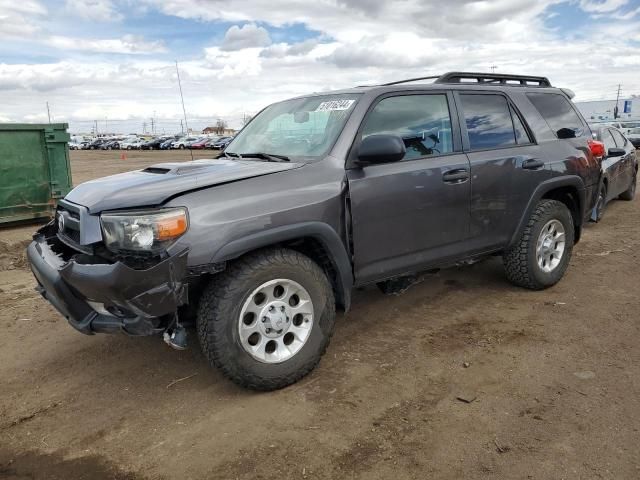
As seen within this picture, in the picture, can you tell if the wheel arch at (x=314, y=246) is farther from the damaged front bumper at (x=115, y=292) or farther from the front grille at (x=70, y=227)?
the front grille at (x=70, y=227)

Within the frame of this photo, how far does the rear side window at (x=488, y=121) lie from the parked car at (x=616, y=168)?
4.34 meters

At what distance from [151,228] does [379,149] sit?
147 centimetres

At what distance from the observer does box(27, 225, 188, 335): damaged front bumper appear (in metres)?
2.73

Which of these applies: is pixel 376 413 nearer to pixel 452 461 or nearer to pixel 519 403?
pixel 452 461

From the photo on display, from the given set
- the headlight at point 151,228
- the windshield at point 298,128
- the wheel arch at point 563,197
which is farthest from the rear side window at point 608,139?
the headlight at point 151,228

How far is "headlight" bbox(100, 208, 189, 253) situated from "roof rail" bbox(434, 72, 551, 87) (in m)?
2.64

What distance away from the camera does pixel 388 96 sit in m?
3.88

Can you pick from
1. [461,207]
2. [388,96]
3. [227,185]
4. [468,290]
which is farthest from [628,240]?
[227,185]

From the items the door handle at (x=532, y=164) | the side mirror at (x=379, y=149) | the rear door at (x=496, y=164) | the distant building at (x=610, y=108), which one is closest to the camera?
the side mirror at (x=379, y=149)

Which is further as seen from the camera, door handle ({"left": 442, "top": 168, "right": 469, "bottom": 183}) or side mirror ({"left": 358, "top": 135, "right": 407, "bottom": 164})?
door handle ({"left": 442, "top": 168, "right": 469, "bottom": 183})

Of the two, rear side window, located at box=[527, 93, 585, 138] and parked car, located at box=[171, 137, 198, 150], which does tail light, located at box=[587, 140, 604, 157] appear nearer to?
rear side window, located at box=[527, 93, 585, 138]

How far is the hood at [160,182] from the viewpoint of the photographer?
295 centimetres

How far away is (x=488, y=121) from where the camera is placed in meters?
4.50

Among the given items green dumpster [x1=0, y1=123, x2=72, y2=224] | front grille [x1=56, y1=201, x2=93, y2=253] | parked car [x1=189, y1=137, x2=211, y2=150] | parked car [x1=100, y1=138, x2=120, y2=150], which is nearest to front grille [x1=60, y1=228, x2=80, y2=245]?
front grille [x1=56, y1=201, x2=93, y2=253]
